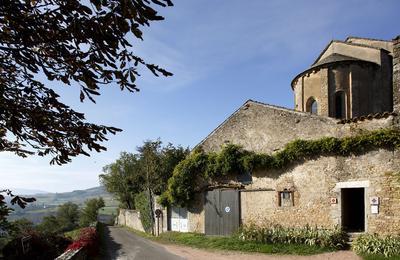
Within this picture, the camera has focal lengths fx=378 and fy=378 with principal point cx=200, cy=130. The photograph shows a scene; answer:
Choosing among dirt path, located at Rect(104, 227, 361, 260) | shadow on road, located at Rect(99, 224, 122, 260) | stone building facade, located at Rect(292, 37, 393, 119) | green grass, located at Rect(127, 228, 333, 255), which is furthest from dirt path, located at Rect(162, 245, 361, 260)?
stone building facade, located at Rect(292, 37, 393, 119)

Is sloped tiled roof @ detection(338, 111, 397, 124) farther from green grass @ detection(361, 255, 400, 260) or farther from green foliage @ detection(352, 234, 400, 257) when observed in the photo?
green grass @ detection(361, 255, 400, 260)

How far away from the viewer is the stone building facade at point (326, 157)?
1567 cm

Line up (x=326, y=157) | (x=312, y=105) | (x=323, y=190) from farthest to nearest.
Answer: (x=312, y=105) < (x=326, y=157) < (x=323, y=190)

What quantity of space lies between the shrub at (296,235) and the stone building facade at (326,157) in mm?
521

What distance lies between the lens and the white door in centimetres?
2306

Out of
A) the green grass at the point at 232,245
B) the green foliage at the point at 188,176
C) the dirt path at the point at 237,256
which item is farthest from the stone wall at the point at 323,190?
the green foliage at the point at 188,176

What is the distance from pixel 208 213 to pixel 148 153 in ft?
26.6

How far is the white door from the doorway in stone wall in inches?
377

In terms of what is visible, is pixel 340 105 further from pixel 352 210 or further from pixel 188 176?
pixel 188 176

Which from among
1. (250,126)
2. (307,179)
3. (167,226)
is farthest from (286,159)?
(167,226)

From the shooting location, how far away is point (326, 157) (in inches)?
680

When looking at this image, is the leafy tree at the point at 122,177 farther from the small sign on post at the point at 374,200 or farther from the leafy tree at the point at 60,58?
the leafy tree at the point at 60,58

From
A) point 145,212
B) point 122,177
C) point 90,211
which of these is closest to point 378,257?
point 145,212

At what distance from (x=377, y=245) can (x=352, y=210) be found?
146 inches
